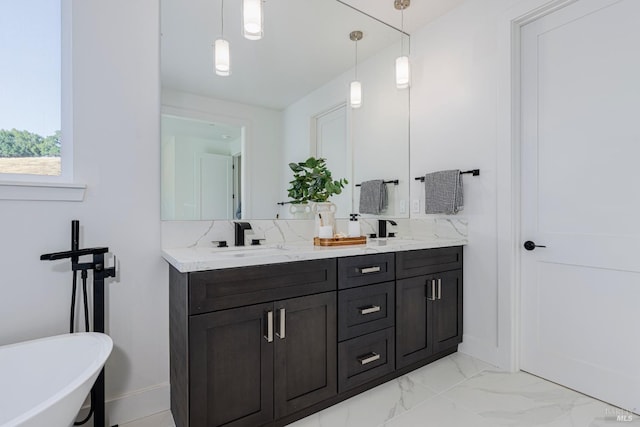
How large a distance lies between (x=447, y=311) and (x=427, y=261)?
17.9 inches

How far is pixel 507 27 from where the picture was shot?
2127mm

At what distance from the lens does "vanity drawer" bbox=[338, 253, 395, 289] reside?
1758 millimetres

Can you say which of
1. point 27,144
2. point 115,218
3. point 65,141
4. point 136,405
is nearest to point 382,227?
point 115,218

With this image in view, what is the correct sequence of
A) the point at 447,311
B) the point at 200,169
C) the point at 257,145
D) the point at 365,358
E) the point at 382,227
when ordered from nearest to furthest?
the point at 365,358, the point at 200,169, the point at 257,145, the point at 447,311, the point at 382,227

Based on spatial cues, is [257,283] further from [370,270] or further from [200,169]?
[200,169]

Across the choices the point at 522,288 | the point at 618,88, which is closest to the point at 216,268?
the point at 522,288

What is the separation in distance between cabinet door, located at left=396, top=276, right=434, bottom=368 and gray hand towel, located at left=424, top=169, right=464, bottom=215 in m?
0.58

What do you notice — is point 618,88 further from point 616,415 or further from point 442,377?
point 442,377

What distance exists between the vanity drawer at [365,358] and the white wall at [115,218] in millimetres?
987

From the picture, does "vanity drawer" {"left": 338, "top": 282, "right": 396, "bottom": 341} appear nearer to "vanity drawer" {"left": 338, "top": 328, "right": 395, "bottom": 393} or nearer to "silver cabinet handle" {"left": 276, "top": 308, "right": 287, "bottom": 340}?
"vanity drawer" {"left": 338, "top": 328, "right": 395, "bottom": 393}

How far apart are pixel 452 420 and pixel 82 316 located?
195cm

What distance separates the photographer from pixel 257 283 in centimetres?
146

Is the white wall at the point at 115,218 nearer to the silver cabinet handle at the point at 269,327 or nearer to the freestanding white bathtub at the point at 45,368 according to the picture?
the freestanding white bathtub at the point at 45,368

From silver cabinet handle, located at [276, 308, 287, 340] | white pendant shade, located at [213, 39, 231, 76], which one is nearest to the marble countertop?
silver cabinet handle, located at [276, 308, 287, 340]
